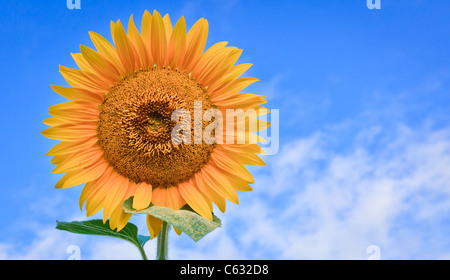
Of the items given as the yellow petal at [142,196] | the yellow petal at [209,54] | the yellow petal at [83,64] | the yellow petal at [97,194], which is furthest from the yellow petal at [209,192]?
the yellow petal at [83,64]

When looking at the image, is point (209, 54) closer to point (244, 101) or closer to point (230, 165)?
point (244, 101)

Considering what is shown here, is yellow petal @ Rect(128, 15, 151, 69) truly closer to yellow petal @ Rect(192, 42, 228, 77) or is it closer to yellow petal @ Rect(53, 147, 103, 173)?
yellow petal @ Rect(192, 42, 228, 77)

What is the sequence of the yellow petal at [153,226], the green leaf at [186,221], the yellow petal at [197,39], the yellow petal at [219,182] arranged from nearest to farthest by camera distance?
the green leaf at [186,221], the yellow petal at [153,226], the yellow petal at [219,182], the yellow petal at [197,39]

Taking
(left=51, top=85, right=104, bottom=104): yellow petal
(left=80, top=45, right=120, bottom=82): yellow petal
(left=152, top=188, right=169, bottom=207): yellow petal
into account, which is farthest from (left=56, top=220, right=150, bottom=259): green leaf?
(left=80, top=45, right=120, bottom=82): yellow petal

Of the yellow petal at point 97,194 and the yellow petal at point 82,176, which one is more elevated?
the yellow petal at point 82,176

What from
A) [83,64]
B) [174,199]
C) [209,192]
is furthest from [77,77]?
[209,192]

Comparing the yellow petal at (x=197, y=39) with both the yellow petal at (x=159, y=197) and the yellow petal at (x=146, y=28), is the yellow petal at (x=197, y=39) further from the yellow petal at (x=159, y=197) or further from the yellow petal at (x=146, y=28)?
the yellow petal at (x=159, y=197)

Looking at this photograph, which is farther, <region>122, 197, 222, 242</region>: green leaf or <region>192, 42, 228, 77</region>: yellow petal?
<region>192, 42, 228, 77</region>: yellow petal

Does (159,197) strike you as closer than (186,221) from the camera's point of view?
No
